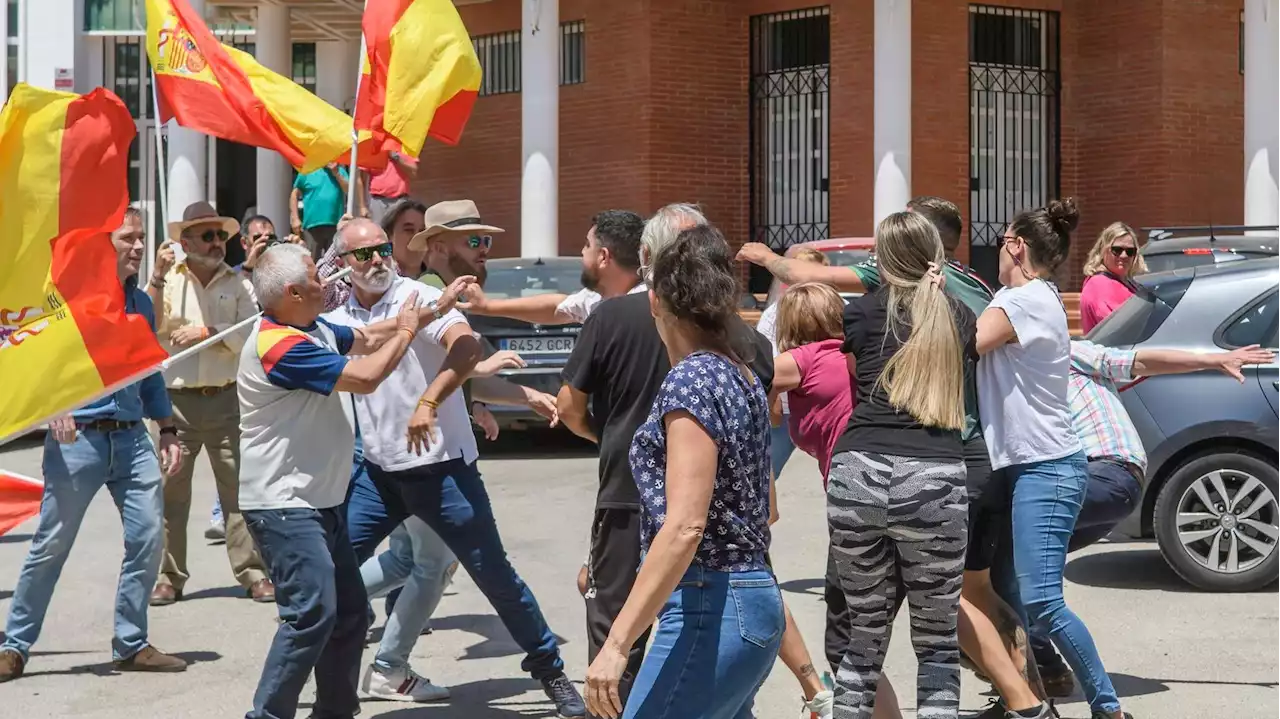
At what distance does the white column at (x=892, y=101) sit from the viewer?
19.3m

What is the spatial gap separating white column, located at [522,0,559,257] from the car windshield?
542 centimetres

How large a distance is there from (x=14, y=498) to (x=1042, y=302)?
3.47m

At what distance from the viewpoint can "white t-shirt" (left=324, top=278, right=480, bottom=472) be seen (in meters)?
6.46

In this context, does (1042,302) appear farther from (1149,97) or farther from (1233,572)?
(1149,97)

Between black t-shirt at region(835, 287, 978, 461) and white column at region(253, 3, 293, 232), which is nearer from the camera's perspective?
black t-shirt at region(835, 287, 978, 461)

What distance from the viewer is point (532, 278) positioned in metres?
14.5

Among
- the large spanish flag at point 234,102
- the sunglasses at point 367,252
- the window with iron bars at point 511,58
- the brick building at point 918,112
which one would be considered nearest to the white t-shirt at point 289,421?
the sunglasses at point 367,252

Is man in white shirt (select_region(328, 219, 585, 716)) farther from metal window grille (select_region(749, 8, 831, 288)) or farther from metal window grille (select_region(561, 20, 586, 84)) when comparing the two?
metal window grille (select_region(561, 20, 586, 84))

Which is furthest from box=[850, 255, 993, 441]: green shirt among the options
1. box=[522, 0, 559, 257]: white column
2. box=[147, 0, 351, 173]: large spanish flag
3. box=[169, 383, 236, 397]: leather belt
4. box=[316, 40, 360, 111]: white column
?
box=[316, 40, 360, 111]: white column

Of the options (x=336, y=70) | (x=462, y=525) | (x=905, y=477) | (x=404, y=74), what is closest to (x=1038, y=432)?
(x=905, y=477)

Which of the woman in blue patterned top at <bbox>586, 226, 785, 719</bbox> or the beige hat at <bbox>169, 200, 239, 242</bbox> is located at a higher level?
the beige hat at <bbox>169, 200, 239, 242</bbox>

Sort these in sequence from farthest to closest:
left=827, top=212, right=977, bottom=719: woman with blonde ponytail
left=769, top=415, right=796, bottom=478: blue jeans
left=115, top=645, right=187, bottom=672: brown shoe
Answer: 1. left=769, top=415, right=796, bottom=478: blue jeans
2. left=115, top=645, right=187, bottom=672: brown shoe
3. left=827, top=212, right=977, bottom=719: woman with blonde ponytail

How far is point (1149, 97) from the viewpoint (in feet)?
71.9

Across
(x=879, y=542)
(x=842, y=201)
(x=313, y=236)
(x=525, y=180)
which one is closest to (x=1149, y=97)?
(x=842, y=201)
